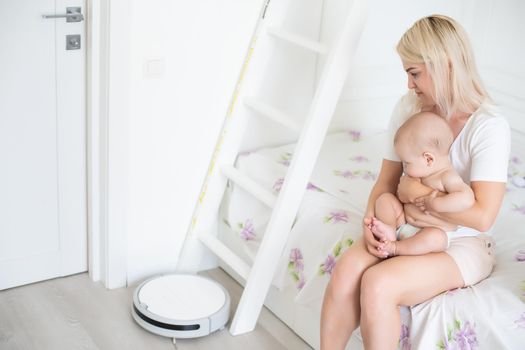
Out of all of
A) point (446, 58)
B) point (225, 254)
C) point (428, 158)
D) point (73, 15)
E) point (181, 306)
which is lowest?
point (181, 306)

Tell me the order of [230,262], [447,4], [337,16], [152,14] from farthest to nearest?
[447,4], [337,16], [230,262], [152,14]

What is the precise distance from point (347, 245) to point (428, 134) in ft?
1.72

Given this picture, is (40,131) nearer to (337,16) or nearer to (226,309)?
(226,309)

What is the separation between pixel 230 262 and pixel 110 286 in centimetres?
50

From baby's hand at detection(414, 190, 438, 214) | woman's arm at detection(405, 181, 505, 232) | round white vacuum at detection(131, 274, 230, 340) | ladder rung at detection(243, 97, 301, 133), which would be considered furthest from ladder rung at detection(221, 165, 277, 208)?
woman's arm at detection(405, 181, 505, 232)

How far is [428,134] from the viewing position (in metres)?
2.03

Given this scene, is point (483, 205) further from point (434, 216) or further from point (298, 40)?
point (298, 40)

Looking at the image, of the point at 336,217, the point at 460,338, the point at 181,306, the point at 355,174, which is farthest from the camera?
the point at 355,174

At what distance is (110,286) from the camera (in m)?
2.84

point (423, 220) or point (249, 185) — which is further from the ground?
point (423, 220)

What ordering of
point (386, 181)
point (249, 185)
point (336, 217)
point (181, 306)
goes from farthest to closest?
point (249, 185), point (181, 306), point (336, 217), point (386, 181)

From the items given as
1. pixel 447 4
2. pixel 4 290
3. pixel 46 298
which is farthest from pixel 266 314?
pixel 447 4

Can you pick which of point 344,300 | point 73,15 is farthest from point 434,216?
point 73,15

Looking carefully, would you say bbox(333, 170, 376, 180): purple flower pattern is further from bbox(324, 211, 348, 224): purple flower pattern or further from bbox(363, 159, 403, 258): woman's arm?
bbox(363, 159, 403, 258): woman's arm
